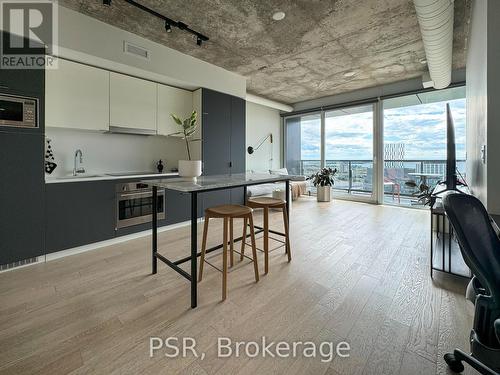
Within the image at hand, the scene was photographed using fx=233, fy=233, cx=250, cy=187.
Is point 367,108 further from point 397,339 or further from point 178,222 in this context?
point 397,339

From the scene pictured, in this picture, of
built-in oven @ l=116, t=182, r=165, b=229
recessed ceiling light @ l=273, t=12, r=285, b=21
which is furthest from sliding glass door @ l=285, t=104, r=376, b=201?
built-in oven @ l=116, t=182, r=165, b=229

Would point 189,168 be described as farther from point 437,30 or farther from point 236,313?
point 437,30

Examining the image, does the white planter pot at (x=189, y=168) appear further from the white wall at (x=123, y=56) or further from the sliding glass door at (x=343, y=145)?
the sliding glass door at (x=343, y=145)

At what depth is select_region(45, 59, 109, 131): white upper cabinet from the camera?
2792mm

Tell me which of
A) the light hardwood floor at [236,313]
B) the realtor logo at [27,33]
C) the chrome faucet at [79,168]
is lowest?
the light hardwood floor at [236,313]

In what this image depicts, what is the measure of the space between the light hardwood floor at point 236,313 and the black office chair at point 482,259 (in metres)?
0.38

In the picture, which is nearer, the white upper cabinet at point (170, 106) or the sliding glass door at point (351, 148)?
the white upper cabinet at point (170, 106)

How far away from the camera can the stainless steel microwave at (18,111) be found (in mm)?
2270

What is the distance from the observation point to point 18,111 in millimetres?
2350

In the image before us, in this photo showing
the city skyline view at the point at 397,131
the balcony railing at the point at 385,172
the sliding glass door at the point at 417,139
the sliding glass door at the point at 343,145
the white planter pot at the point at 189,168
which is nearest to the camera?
the white planter pot at the point at 189,168

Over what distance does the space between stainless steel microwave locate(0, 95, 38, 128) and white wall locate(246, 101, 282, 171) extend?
4829mm

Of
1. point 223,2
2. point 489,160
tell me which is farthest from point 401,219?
point 223,2

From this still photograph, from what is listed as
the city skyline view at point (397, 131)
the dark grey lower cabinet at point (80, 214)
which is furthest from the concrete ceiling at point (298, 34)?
the dark grey lower cabinet at point (80, 214)

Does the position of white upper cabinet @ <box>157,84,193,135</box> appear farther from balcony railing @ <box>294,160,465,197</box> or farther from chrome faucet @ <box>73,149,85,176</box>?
balcony railing @ <box>294,160,465,197</box>
